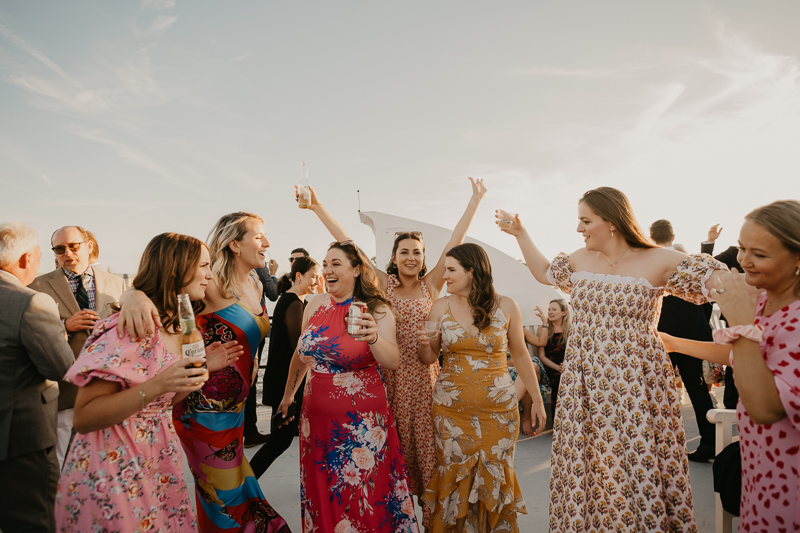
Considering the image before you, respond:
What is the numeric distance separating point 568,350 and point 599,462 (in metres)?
0.55

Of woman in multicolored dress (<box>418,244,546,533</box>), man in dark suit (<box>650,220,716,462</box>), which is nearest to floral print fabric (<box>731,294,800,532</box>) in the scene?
woman in multicolored dress (<box>418,244,546,533</box>)

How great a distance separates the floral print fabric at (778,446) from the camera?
1.38 meters

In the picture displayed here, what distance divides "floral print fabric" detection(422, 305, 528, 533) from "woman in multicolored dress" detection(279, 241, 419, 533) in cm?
28

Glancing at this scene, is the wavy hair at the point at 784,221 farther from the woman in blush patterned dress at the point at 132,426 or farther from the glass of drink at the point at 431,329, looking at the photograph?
the woman in blush patterned dress at the point at 132,426

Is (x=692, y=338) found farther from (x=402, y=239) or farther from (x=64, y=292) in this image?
(x=64, y=292)

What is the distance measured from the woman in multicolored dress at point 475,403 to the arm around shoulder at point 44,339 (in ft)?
6.66

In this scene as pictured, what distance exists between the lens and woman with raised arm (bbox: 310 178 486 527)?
293 centimetres

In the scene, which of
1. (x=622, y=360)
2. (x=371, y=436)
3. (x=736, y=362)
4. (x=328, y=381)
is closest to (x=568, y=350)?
(x=622, y=360)

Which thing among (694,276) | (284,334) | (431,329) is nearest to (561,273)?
(694,276)

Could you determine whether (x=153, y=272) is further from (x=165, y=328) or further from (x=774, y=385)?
(x=774, y=385)

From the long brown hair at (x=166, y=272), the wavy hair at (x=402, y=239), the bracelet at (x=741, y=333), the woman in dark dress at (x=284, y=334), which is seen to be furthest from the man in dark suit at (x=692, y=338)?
the long brown hair at (x=166, y=272)

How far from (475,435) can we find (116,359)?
6.52 ft

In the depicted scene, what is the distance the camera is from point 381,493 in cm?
240

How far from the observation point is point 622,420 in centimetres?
205
